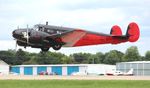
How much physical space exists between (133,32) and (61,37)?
6709 mm

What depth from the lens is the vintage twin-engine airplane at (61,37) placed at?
4812 cm

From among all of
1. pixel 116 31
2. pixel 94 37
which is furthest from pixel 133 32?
pixel 94 37

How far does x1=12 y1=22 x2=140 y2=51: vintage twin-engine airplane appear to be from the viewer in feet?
158

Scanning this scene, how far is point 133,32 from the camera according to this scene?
50312 millimetres

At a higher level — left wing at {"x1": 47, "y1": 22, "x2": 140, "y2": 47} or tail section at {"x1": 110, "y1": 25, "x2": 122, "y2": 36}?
tail section at {"x1": 110, "y1": 25, "x2": 122, "y2": 36}

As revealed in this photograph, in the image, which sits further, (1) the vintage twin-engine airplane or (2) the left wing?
(2) the left wing
